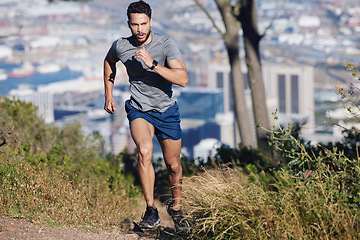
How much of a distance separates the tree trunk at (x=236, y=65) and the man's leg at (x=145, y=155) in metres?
5.72

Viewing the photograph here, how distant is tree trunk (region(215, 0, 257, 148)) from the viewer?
9414mm

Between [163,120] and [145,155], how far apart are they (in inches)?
15.2

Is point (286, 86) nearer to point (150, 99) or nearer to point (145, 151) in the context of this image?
point (150, 99)

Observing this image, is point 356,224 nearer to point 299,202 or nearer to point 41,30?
point 299,202

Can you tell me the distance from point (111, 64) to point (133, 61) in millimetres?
384

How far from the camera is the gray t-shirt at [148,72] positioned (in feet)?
12.7

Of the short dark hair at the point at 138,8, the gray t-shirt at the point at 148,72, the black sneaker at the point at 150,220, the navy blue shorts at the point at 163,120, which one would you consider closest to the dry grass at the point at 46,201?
the black sneaker at the point at 150,220

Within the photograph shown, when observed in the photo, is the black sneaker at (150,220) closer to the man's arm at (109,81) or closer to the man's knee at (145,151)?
the man's knee at (145,151)

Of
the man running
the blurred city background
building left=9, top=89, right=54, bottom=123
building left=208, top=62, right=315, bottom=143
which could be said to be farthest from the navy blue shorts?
building left=208, top=62, right=315, bottom=143

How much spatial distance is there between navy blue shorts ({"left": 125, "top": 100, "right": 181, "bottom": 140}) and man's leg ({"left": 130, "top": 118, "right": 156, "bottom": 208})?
100 millimetres

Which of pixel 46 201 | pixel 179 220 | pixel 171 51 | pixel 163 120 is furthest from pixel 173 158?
pixel 46 201

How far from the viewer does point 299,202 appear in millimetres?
2986

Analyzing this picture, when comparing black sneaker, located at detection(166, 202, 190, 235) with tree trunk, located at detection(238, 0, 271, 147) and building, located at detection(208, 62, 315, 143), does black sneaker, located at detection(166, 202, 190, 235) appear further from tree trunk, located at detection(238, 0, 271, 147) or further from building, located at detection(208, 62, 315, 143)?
building, located at detection(208, 62, 315, 143)

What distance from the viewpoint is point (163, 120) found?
399 centimetres
